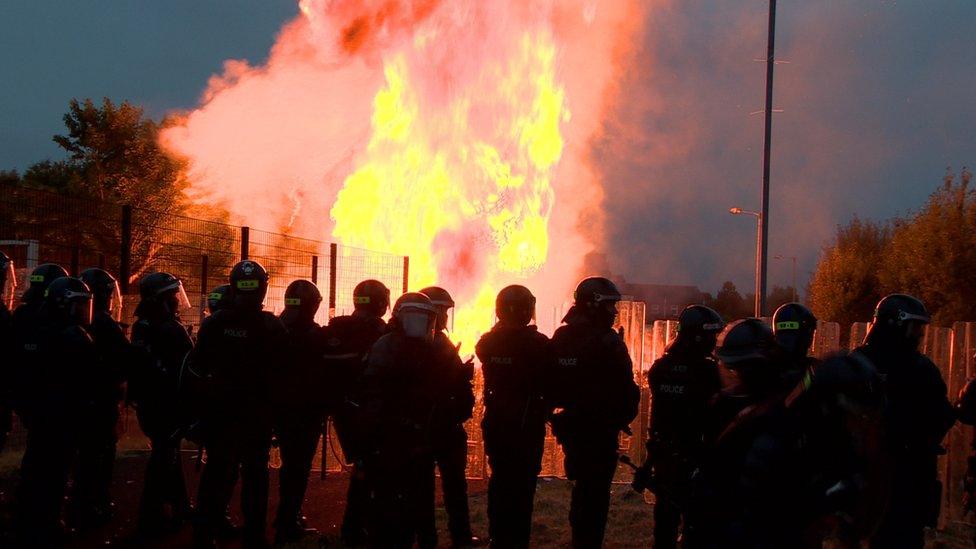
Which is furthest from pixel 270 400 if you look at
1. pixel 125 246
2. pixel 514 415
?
pixel 125 246

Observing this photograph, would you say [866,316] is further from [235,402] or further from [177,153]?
[235,402]

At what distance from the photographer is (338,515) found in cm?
941

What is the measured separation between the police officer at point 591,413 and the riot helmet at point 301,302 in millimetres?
2374

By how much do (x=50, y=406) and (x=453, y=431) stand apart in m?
3.15

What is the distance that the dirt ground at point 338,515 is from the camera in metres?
8.12

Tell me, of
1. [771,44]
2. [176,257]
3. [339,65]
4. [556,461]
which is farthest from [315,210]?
[556,461]

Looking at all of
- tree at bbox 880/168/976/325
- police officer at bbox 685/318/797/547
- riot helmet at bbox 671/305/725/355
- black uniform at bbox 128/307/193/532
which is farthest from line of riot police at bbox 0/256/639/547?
tree at bbox 880/168/976/325

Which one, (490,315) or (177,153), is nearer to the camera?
(490,315)

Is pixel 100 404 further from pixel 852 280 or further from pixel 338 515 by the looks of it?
pixel 852 280

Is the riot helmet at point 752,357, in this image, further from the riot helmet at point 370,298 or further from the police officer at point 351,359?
the riot helmet at point 370,298

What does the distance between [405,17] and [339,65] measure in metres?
1.94

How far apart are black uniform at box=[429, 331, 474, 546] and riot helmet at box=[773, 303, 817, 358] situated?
222 cm

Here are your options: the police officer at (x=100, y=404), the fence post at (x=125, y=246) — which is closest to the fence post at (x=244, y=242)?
the fence post at (x=125, y=246)

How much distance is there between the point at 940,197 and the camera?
92.4 feet
